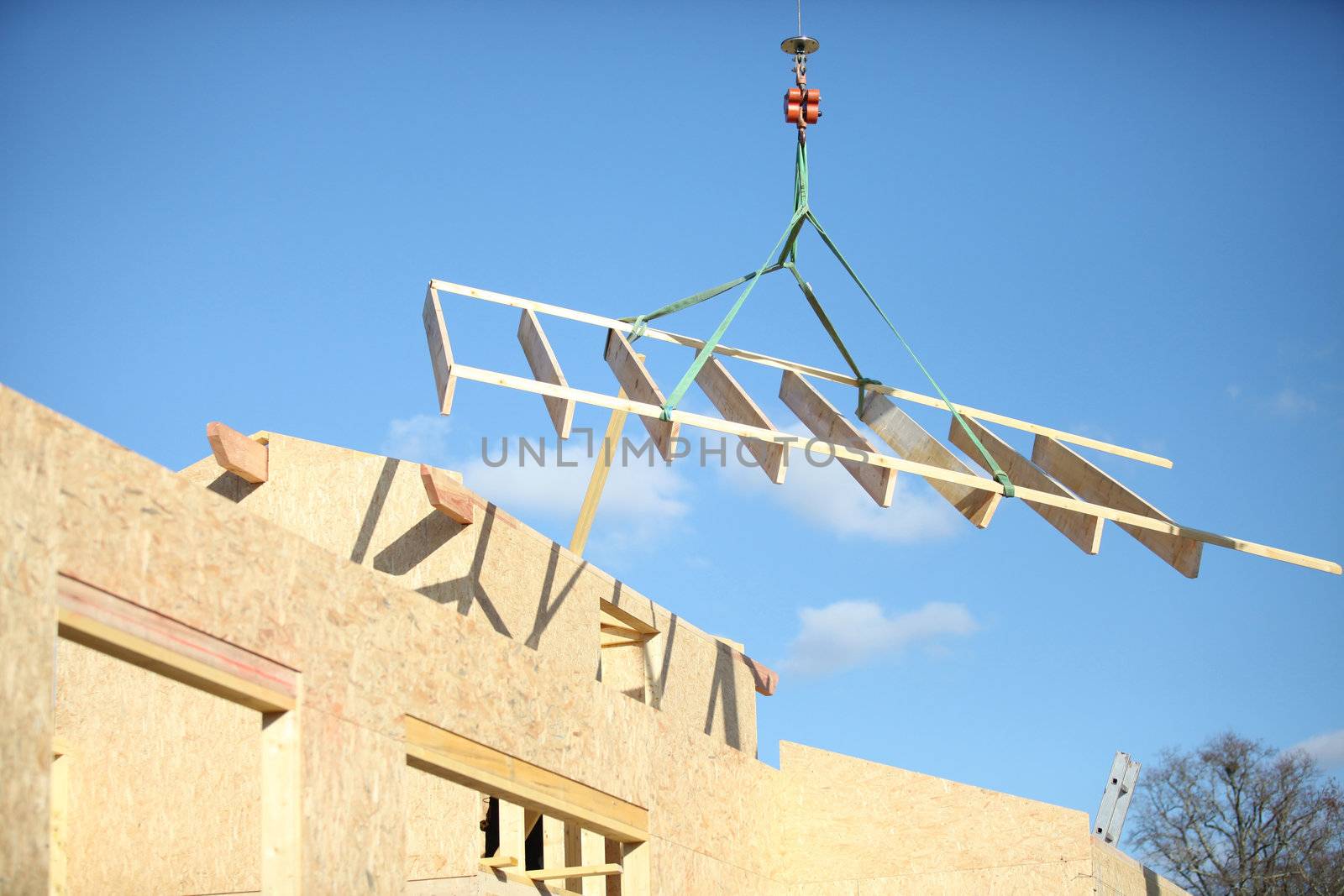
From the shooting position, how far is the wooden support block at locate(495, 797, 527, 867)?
475 inches

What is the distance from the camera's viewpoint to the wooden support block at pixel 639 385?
10203 mm

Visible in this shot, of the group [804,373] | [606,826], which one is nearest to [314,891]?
[606,826]

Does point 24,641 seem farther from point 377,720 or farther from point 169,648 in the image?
point 377,720

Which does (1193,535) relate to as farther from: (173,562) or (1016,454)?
(173,562)

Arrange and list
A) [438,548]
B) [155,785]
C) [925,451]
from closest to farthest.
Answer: [925,451] < [155,785] < [438,548]

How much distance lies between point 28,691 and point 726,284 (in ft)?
22.7

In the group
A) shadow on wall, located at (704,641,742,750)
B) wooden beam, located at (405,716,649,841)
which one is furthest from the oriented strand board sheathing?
shadow on wall, located at (704,641,742,750)

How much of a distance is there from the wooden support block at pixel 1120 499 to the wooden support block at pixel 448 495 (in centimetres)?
480

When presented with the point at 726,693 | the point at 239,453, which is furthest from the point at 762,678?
the point at 239,453

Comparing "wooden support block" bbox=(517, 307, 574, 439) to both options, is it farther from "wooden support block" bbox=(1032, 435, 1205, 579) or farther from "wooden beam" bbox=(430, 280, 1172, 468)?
"wooden support block" bbox=(1032, 435, 1205, 579)

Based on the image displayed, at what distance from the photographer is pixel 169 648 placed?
6695 mm

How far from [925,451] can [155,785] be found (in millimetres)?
6865

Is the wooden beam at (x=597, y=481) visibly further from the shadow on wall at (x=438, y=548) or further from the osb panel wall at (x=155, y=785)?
the osb panel wall at (x=155, y=785)

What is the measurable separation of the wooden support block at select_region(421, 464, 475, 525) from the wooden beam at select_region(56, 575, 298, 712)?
471cm
